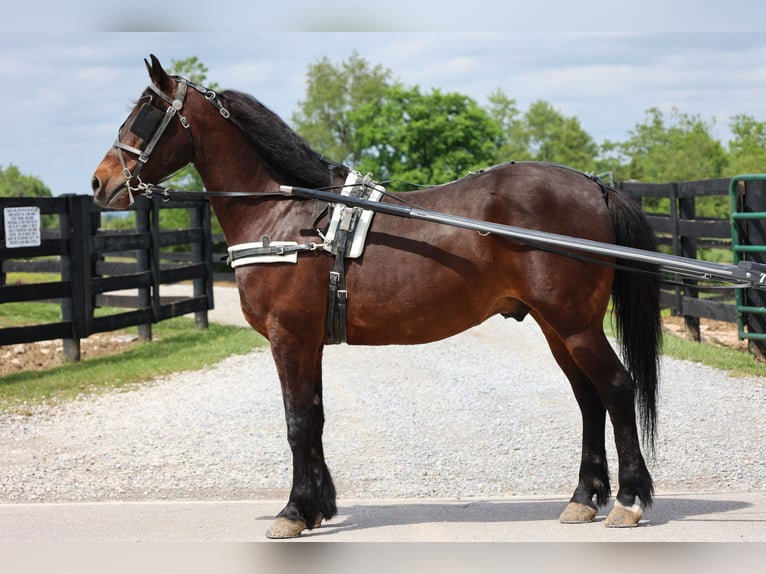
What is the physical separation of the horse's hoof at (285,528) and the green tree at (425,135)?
44.0 metres

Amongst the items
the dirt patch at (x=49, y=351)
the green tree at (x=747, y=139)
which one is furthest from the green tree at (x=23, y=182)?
the dirt patch at (x=49, y=351)

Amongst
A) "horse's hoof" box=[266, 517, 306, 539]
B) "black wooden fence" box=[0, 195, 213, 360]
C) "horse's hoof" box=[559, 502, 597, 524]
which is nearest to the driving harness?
"horse's hoof" box=[266, 517, 306, 539]

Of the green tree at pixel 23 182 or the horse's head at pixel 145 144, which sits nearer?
the horse's head at pixel 145 144

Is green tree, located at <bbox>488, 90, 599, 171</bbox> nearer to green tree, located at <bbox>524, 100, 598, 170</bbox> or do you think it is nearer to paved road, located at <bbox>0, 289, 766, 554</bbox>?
green tree, located at <bbox>524, 100, 598, 170</bbox>

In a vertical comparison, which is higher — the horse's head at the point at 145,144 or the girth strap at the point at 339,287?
the horse's head at the point at 145,144

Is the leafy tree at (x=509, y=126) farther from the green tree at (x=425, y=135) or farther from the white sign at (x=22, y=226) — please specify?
the white sign at (x=22, y=226)

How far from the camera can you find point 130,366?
1034cm

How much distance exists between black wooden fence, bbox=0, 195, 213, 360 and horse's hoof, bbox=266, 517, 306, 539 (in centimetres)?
622

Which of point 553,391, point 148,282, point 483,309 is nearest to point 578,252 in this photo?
point 483,309

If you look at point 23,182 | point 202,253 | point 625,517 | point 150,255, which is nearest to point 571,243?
point 625,517

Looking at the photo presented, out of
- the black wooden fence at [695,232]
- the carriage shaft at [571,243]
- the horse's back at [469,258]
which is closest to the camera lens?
the carriage shaft at [571,243]

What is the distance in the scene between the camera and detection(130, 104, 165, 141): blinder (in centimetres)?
458

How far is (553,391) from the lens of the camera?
27.1 feet

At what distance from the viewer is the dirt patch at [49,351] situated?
10.7m
